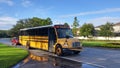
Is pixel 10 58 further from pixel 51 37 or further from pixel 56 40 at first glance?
pixel 51 37

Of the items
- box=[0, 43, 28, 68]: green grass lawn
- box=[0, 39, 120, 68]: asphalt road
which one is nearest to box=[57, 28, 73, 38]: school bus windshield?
box=[0, 39, 120, 68]: asphalt road

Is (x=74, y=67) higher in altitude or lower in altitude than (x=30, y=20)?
lower

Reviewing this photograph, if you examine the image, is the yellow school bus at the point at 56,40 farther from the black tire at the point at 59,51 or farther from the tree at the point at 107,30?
the tree at the point at 107,30

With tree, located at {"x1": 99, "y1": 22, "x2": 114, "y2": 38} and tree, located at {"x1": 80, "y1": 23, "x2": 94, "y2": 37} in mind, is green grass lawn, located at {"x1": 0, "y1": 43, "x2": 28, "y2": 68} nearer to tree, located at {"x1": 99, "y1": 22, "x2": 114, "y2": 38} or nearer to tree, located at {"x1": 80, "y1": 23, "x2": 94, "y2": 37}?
tree, located at {"x1": 99, "y1": 22, "x2": 114, "y2": 38}

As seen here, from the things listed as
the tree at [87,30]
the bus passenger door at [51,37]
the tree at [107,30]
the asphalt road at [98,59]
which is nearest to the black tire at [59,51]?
the asphalt road at [98,59]

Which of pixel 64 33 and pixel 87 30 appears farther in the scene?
pixel 87 30

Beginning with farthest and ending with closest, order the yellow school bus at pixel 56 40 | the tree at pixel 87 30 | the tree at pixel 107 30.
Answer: the tree at pixel 87 30
the tree at pixel 107 30
the yellow school bus at pixel 56 40

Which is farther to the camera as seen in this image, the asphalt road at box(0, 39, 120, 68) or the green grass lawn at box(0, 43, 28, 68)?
the asphalt road at box(0, 39, 120, 68)

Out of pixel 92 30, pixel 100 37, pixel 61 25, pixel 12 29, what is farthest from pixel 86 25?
pixel 61 25

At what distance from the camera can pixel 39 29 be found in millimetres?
24984

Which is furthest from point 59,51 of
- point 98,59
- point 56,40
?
point 98,59

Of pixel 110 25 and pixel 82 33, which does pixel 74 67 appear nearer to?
pixel 110 25

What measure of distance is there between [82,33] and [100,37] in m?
9.76

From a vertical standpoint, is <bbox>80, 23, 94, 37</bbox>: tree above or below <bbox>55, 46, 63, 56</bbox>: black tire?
above
